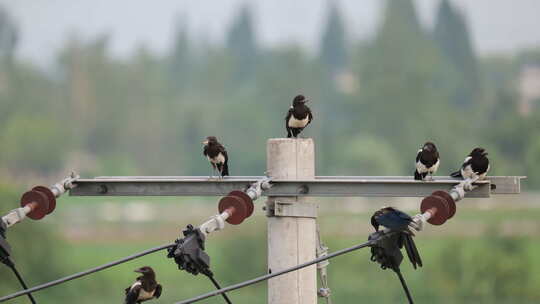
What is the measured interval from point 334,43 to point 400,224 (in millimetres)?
126975

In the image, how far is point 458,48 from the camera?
386 feet

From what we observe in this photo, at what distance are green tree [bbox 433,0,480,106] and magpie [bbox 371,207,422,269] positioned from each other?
97.7 meters

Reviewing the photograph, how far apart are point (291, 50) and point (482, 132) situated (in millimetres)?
30864

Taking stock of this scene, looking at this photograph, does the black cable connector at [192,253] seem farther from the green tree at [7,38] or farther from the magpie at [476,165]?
the green tree at [7,38]

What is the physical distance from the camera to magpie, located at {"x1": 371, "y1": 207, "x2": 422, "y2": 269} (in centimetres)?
1002

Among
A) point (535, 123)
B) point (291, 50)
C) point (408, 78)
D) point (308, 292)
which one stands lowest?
point (308, 292)

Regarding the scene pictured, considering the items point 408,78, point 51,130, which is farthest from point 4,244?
point 408,78

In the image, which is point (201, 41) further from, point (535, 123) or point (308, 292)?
point (308, 292)

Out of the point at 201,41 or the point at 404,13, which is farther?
the point at 201,41

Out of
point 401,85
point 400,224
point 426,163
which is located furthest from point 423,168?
point 401,85

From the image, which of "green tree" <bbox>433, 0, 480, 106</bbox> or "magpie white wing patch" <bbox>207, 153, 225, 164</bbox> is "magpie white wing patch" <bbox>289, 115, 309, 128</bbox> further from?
"green tree" <bbox>433, 0, 480, 106</bbox>

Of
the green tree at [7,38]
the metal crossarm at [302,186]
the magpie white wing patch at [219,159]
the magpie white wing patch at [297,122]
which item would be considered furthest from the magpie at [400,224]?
the green tree at [7,38]

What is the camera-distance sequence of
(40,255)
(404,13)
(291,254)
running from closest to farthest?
(291,254) → (40,255) → (404,13)

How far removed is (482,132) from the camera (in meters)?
89.8
